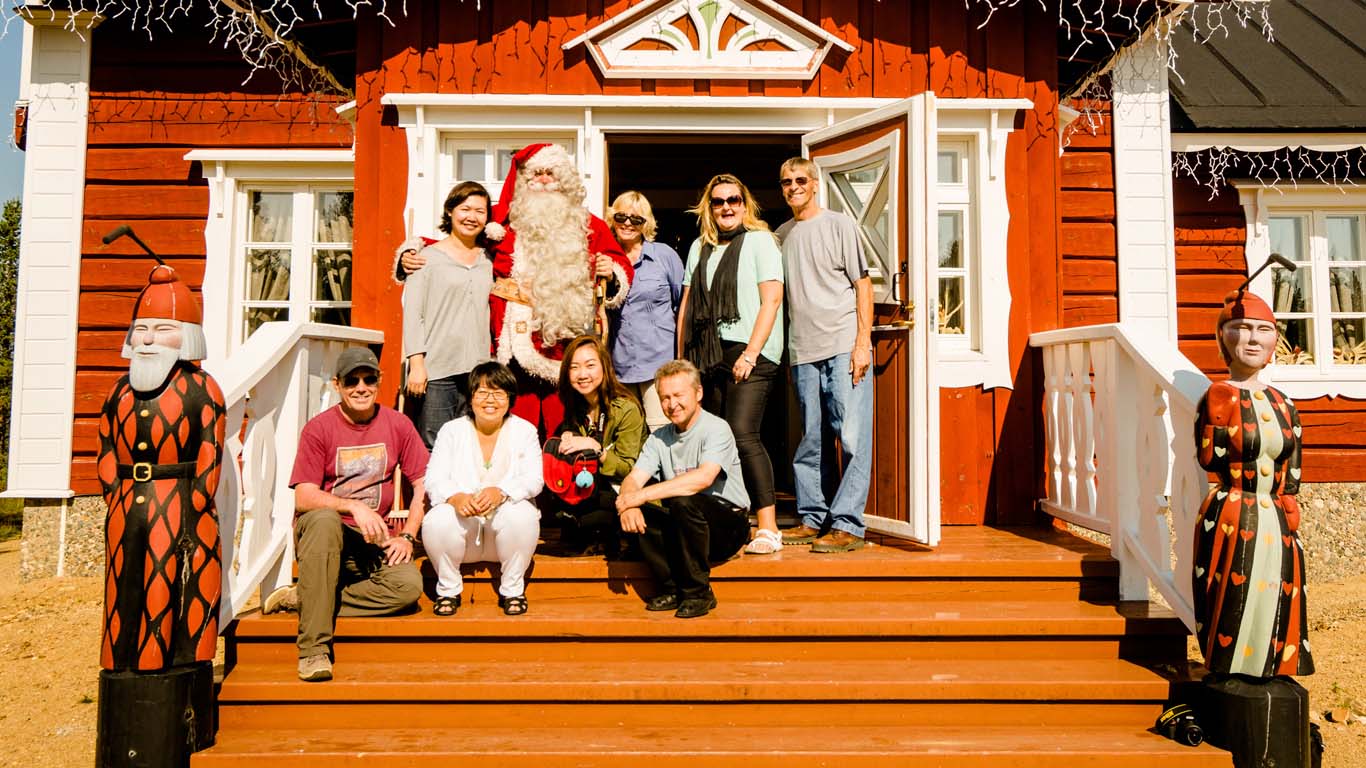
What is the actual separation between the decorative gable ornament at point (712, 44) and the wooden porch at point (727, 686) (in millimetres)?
2863

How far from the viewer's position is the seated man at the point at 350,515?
10.1 ft

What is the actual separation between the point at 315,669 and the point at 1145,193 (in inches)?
243

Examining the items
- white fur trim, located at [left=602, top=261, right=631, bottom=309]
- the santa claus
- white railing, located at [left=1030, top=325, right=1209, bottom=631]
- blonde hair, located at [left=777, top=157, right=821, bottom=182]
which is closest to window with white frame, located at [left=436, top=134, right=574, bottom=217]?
the santa claus

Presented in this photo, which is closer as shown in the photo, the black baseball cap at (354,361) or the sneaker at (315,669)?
the sneaker at (315,669)

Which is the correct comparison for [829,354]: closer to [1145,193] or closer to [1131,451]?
[1131,451]

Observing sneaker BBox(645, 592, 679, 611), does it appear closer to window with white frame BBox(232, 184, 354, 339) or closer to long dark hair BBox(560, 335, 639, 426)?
long dark hair BBox(560, 335, 639, 426)

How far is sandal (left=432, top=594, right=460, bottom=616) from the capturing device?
3342 mm

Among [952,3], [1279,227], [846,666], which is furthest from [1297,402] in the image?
[846,666]

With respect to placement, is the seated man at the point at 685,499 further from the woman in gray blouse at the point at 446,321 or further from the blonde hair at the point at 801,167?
the blonde hair at the point at 801,167

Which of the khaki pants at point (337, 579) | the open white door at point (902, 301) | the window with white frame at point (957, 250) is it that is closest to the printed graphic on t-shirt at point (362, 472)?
the khaki pants at point (337, 579)

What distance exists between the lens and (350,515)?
3.31 meters

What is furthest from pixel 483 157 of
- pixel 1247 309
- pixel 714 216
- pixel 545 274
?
pixel 1247 309

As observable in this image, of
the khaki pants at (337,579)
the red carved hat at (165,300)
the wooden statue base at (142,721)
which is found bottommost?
the wooden statue base at (142,721)

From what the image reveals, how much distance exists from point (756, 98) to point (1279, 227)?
4.87 metres
